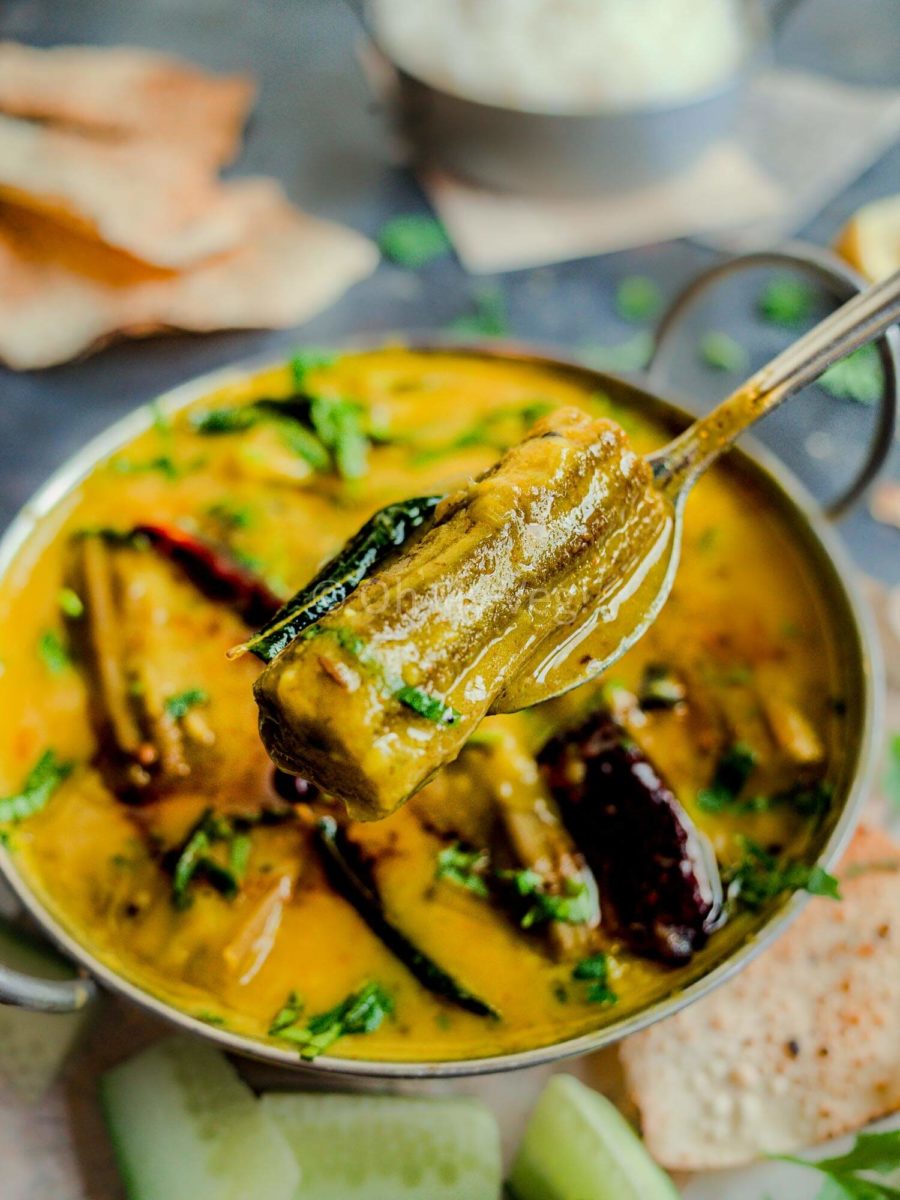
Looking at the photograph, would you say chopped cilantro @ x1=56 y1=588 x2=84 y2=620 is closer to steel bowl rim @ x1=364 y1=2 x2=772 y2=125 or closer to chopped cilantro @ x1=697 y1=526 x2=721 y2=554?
chopped cilantro @ x1=697 y1=526 x2=721 y2=554

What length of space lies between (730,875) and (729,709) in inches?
10.1

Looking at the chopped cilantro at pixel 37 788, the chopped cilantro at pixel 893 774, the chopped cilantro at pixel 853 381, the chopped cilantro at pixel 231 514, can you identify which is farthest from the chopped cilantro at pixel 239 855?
the chopped cilantro at pixel 853 381

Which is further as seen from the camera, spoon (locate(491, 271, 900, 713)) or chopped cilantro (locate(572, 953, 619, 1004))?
chopped cilantro (locate(572, 953, 619, 1004))

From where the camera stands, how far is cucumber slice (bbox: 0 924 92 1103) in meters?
1.48

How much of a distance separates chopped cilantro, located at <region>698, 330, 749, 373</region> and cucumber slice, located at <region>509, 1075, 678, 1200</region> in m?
1.66

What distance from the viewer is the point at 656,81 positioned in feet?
8.93

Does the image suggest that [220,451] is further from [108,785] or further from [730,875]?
[730,875]

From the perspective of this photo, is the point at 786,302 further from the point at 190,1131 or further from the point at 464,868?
the point at 190,1131

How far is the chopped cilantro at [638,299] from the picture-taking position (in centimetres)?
260

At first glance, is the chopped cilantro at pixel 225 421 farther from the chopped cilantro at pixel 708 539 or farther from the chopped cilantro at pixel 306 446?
the chopped cilantro at pixel 708 539

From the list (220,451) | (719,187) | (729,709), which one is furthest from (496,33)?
(729,709)

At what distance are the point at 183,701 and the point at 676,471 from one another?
0.76 m

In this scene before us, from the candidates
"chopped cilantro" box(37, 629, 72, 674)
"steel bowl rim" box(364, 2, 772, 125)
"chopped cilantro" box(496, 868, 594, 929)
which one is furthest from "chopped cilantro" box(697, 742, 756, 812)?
"steel bowl rim" box(364, 2, 772, 125)

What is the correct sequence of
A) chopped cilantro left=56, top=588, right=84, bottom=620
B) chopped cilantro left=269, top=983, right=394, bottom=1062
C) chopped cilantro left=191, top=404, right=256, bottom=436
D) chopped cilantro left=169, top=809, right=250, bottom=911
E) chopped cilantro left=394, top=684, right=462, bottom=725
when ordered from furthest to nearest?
chopped cilantro left=191, top=404, right=256, bottom=436 → chopped cilantro left=56, top=588, right=84, bottom=620 → chopped cilantro left=169, top=809, right=250, bottom=911 → chopped cilantro left=269, top=983, right=394, bottom=1062 → chopped cilantro left=394, top=684, right=462, bottom=725
